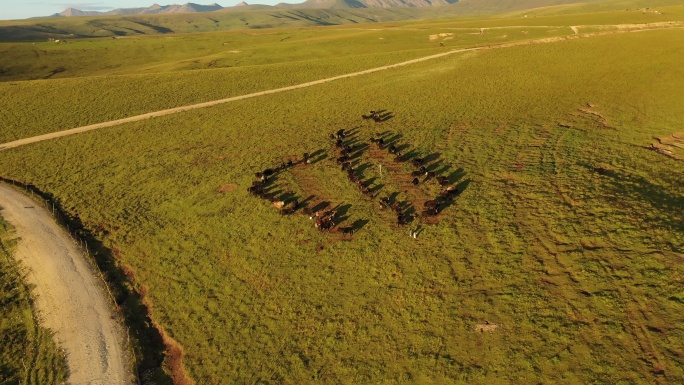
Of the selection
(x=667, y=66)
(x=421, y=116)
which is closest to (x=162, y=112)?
(x=421, y=116)

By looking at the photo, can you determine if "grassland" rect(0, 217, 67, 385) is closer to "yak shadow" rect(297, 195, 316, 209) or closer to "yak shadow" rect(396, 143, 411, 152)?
"yak shadow" rect(297, 195, 316, 209)

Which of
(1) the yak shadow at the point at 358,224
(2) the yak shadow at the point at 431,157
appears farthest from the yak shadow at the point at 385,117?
(1) the yak shadow at the point at 358,224

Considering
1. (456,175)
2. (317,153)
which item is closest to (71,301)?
(317,153)

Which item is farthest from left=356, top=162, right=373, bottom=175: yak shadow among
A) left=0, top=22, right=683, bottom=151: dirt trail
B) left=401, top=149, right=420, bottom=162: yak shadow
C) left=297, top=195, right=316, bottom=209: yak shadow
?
left=0, top=22, right=683, bottom=151: dirt trail

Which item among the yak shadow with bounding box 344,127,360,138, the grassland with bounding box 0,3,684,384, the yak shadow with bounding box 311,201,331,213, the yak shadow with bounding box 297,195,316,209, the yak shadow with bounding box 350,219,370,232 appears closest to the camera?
the grassland with bounding box 0,3,684,384

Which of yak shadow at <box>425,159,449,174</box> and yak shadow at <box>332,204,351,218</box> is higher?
yak shadow at <box>425,159,449,174</box>

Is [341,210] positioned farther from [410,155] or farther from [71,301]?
[71,301]
